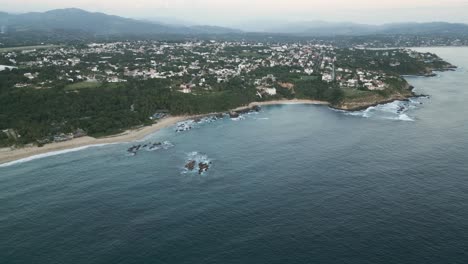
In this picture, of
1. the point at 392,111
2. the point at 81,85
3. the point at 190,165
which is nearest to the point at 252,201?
the point at 190,165

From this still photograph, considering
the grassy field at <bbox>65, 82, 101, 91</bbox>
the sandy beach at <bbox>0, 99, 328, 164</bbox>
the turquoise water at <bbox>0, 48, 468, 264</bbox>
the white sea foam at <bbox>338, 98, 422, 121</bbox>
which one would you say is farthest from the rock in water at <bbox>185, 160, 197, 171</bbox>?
the grassy field at <bbox>65, 82, 101, 91</bbox>

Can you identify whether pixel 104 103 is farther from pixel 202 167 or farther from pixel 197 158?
pixel 202 167

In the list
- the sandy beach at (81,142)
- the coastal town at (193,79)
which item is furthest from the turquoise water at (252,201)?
the coastal town at (193,79)

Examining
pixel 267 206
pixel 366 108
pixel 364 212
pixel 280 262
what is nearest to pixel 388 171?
pixel 364 212

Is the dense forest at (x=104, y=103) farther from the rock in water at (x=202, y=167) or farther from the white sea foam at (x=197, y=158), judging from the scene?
the rock in water at (x=202, y=167)

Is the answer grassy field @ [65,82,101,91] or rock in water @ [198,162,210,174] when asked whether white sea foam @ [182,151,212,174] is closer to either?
rock in water @ [198,162,210,174]

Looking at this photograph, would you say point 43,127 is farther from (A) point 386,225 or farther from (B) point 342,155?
(A) point 386,225
